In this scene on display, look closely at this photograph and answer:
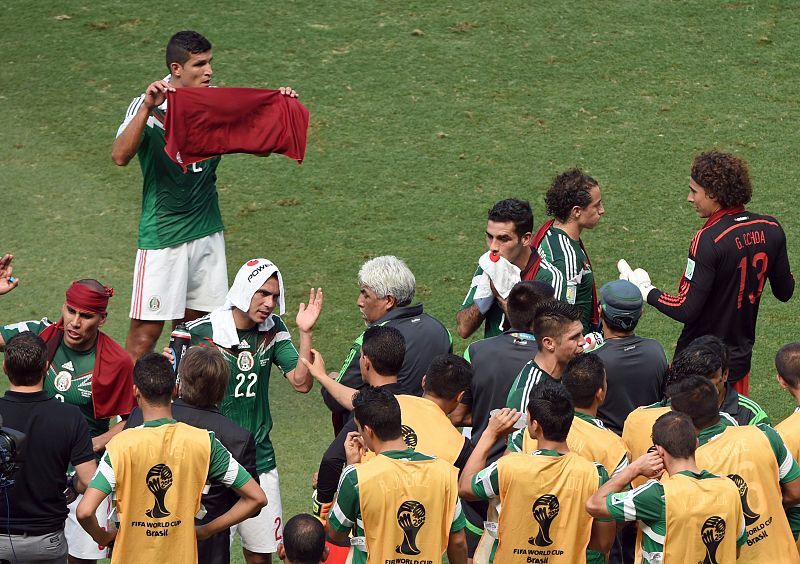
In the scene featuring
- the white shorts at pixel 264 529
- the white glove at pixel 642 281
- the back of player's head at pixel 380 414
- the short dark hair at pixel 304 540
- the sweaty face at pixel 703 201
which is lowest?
the white shorts at pixel 264 529

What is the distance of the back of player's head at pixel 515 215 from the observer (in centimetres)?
603

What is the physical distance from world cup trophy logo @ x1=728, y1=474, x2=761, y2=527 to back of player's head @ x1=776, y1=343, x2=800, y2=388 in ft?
2.31

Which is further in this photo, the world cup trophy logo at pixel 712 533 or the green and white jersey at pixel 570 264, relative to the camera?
the green and white jersey at pixel 570 264

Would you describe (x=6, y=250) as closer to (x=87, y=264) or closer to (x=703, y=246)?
(x=87, y=264)

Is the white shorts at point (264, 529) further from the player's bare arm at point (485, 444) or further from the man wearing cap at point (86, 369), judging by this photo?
the player's bare arm at point (485, 444)

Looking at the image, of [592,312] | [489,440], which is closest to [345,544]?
[489,440]

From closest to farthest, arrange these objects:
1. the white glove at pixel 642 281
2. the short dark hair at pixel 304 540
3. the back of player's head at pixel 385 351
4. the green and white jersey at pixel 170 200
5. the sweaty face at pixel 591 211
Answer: the short dark hair at pixel 304 540, the back of player's head at pixel 385 351, the white glove at pixel 642 281, the sweaty face at pixel 591 211, the green and white jersey at pixel 170 200

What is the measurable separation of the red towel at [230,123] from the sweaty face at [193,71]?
0.39 ft

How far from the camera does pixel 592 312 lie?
649cm

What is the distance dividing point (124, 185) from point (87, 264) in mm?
1147

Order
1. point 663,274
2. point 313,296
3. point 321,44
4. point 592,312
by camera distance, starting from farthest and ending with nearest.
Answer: point 321,44 < point 663,274 < point 592,312 < point 313,296

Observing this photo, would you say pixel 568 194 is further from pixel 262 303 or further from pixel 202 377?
pixel 202 377

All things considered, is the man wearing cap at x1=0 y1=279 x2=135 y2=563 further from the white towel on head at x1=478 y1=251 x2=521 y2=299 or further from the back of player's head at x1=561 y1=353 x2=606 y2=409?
the back of player's head at x1=561 y1=353 x2=606 y2=409

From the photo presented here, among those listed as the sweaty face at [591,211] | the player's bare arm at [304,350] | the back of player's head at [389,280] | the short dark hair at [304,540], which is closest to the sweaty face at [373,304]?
the back of player's head at [389,280]
